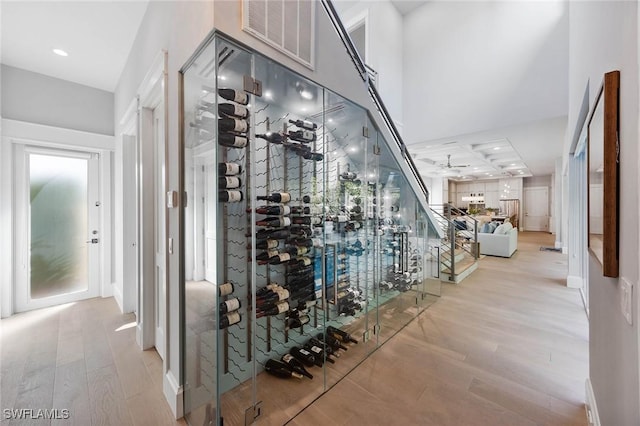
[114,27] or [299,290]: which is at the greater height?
[114,27]

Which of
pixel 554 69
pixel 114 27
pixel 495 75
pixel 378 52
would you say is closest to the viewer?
pixel 114 27

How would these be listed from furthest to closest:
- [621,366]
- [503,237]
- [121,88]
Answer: [503,237] < [121,88] < [621,366]

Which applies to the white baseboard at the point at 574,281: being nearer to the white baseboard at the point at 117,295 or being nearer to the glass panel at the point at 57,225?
the white baseboard at the point at 117,295

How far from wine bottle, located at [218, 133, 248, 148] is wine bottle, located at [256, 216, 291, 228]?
0.54 metres

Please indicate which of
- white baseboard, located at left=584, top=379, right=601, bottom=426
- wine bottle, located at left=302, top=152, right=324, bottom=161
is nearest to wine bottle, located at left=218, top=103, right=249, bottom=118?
wine bottle, located at left=302, top=152, right=324, bottom=161

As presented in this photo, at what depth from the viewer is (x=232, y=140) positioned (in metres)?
1.42

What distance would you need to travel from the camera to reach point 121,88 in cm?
326

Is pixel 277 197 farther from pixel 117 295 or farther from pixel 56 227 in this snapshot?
pixel 56 227

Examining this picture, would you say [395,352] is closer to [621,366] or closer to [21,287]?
[621,366]

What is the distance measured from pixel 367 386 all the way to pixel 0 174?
453cm

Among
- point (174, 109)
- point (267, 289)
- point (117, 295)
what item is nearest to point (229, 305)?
point (267, 289)

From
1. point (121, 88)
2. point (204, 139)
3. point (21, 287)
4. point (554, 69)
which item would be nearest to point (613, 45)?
point (204, 139)

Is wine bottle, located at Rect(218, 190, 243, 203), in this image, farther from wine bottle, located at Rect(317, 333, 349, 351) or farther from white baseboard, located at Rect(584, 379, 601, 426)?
white baseboard, located at Rect(584, 379, 601, 426)

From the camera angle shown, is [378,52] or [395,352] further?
[378,52]
